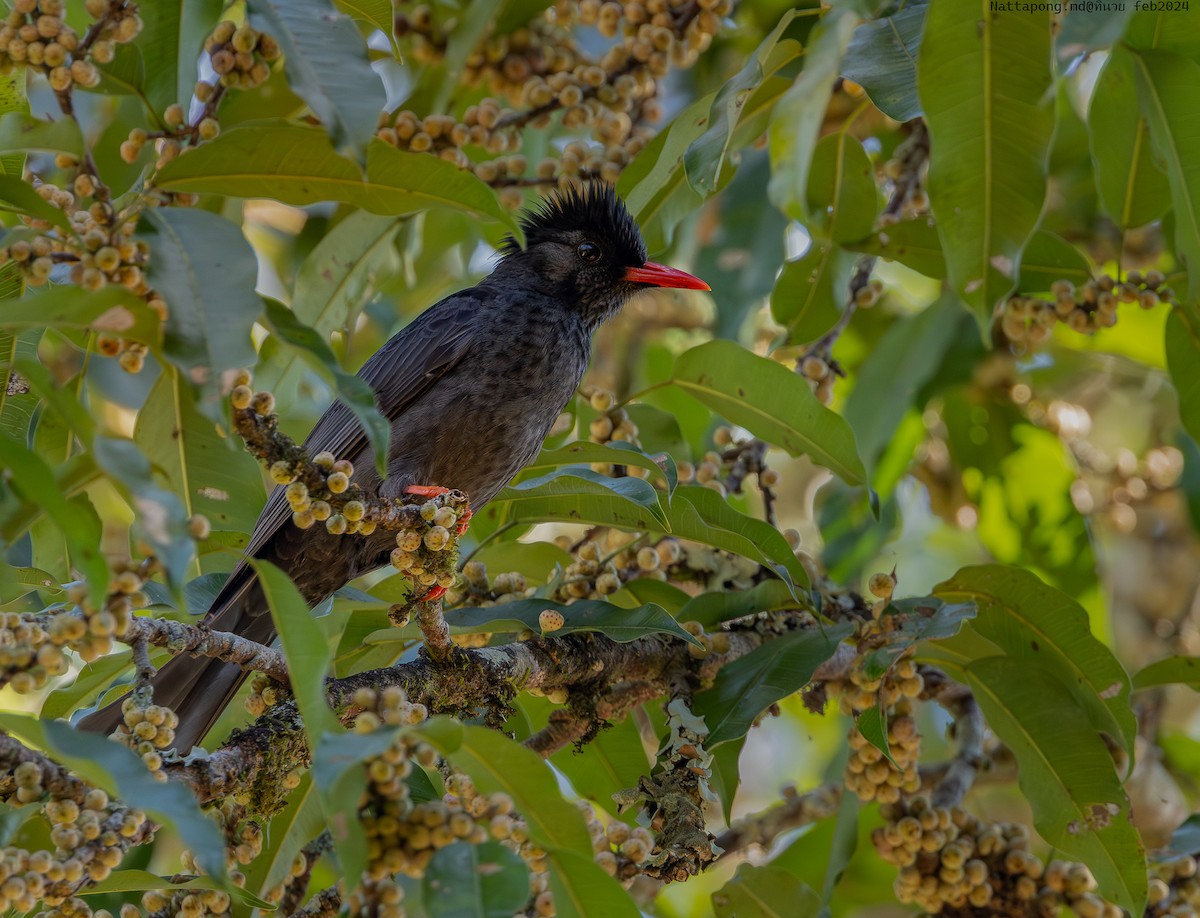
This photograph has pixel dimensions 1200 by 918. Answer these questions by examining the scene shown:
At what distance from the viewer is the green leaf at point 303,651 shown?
6.42 ft

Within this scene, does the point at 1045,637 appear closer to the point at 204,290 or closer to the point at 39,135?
the point at 204,290

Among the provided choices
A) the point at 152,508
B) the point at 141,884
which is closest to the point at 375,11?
the point at 152,508

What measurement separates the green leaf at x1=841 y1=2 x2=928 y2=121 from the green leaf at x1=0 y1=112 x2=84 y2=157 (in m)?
1.77

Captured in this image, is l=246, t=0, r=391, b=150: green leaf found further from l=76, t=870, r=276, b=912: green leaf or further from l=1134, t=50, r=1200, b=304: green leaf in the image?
l=1134, t=50, r=1200, b=304: green leaf

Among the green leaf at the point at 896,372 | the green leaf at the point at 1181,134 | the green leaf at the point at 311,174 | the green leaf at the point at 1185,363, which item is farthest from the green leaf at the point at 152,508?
the green leaf at the point at 896,372

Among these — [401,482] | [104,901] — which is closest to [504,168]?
[401,482]

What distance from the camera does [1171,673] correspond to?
3514mm

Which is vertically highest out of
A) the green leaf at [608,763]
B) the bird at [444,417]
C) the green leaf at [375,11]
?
the green leaf at [375,11]

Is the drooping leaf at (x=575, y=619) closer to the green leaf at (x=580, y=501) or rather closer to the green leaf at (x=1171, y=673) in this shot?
the green leaf at (x=580, y=501)

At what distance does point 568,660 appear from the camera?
127 inches

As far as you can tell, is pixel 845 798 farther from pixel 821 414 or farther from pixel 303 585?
pixel 303 585

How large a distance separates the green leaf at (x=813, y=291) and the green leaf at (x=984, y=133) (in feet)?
3.38

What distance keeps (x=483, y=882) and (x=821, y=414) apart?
1.83 m

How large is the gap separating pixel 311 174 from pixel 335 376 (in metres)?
0.75
